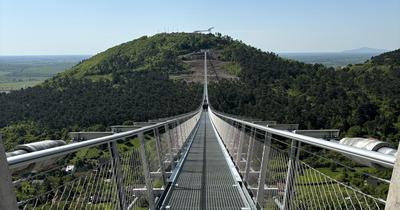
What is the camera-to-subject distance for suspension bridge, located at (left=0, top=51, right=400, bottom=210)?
7.04ft

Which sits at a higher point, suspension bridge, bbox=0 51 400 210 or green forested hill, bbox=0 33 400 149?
suspension bridge, bbox=0 51 400 210

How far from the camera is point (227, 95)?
81.8 metres

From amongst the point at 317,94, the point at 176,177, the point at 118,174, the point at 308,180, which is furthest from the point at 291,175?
the point at 317,94

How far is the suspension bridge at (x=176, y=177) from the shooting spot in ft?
7.04

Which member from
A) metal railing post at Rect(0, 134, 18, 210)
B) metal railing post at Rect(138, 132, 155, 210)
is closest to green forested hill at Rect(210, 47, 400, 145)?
metal railing post at Rect(138, 132, 155, 210)

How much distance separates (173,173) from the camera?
26.1 ft

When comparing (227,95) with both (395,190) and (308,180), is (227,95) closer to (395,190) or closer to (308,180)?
(308,180)

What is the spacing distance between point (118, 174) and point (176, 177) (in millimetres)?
3813

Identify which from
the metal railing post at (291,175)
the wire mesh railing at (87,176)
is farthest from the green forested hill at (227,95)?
the metal railing post at (291,175)

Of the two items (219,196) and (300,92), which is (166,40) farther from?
(219,196)

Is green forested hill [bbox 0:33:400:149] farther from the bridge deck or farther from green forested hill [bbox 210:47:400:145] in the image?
the bridge deck

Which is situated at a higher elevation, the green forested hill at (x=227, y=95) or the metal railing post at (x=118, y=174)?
the metal railing post at (x=118, y=174)

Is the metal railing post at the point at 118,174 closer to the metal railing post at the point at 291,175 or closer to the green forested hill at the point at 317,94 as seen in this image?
the metal railing post at the point at 291,175

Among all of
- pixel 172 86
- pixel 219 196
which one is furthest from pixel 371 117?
pixel 219 196
